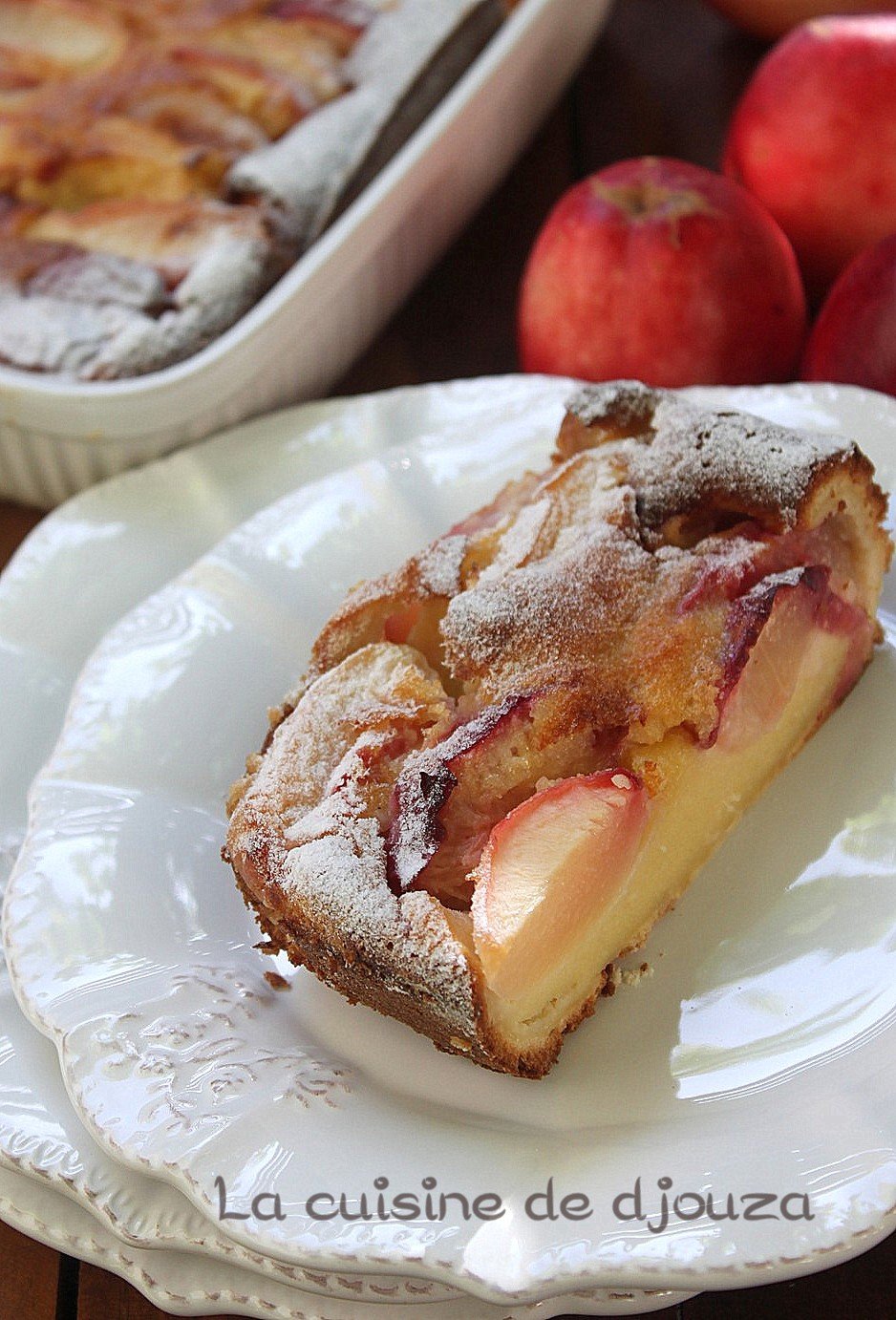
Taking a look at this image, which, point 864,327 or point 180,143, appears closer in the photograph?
point 864,327

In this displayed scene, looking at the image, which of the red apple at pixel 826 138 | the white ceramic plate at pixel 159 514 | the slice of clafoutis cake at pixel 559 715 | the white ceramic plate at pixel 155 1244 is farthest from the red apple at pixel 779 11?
the white ceramic plate at pixel 155 1244

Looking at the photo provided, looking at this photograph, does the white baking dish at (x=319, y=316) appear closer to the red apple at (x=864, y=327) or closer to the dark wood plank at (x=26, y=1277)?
the red apple at (x=864, y=327)

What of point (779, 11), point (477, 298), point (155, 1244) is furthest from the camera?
point (779, 11)

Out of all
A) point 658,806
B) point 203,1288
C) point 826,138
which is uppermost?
point 826,138

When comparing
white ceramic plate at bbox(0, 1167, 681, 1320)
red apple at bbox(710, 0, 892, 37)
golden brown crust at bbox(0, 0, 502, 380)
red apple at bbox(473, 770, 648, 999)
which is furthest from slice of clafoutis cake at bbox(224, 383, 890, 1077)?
red apple at bbox(710, 0, 892, 37)

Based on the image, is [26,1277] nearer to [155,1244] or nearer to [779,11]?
[155,1244]

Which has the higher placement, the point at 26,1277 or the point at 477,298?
the point at 477,298

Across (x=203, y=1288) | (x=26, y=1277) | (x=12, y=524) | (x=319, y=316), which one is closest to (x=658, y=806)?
(x=203, y=1288)

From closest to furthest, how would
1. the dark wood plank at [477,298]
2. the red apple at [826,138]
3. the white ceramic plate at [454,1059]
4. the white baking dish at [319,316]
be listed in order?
1. the white ceramic plate at [454,1059]
2. the white baking dish at [319,316]
3. the red apple at [826,138]
4. the dark wood plank at [477,298]
